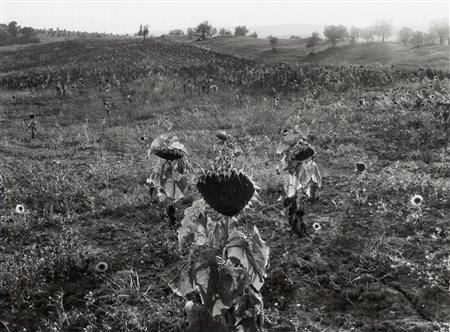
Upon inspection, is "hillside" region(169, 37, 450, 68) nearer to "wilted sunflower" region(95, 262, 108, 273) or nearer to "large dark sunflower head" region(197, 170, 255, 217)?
"wilted sunflower" region(95, 262, 108, 273)

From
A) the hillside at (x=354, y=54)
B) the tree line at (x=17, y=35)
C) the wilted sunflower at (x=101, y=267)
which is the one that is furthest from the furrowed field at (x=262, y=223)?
the tree line at (x=17, y=35)

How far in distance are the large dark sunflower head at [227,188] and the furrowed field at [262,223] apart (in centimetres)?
19

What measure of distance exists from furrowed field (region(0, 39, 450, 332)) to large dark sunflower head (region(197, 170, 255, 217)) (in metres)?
0.19

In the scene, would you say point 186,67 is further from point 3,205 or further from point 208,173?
point 208,173

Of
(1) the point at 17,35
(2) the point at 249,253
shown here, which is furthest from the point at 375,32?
(2) the point at 249,253

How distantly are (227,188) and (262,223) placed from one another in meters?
3.95

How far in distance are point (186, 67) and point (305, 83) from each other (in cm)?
1110

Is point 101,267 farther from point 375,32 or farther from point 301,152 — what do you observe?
point 375,32

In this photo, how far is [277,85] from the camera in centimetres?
2191

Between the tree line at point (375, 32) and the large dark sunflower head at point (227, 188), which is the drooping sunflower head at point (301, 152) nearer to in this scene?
the large dark sunflower head at point (227, 188)

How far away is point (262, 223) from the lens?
21.1ft

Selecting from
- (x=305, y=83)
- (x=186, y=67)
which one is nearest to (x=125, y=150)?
(x=305, y=83)

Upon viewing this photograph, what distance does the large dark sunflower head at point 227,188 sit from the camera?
8.43 feet

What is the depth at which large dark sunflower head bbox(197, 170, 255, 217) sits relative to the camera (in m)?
2.57
